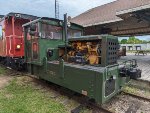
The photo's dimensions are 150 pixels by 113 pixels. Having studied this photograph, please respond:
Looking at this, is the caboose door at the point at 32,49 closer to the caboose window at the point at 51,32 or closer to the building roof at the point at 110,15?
the caboose window at the point at 51,32

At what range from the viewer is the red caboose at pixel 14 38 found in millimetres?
9870

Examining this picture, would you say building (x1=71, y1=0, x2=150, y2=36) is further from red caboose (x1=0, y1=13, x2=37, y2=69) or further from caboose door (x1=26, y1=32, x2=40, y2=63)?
caboose door (x1=26, y1=32, x2=40, y2=63)

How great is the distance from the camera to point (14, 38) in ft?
32.5

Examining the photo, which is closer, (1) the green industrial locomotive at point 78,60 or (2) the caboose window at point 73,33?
(1) the green industrial locomotive at point 78,60

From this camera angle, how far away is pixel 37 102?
541 centimetres

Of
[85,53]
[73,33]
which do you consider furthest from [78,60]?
[73,33]

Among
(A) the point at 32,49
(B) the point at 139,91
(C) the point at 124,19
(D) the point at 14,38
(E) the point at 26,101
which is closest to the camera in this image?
(E) the point at 26,101

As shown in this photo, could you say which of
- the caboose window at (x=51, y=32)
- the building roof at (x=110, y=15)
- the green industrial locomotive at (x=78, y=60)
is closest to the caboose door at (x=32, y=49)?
the green industrial locomotive at (x=78, y=60)

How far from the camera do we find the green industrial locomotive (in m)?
4.49

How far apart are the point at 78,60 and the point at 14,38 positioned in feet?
18.6

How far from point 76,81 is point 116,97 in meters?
1.65

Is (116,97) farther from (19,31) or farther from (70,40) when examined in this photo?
(19,31)

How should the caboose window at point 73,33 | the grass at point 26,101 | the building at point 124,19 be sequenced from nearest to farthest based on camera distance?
the grass at point 26,101
the caboose window at point 73,33
the building at point 124,19

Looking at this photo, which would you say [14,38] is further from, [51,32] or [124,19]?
[124,19]
